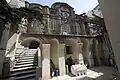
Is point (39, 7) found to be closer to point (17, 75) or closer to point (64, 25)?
point (64, 25)

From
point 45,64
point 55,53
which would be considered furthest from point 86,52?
point 45,64

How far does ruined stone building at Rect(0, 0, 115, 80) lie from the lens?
16.1 ft

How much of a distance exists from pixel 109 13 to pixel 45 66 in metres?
4.47

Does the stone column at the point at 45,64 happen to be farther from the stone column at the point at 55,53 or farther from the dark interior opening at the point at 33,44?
the dark interior opening at the point at 33,44

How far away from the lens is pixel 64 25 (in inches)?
420

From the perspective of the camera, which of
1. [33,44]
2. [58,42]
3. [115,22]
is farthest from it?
[33,44]

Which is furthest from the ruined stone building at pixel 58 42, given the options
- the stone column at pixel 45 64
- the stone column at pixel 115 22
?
the stone column at pixel 115 22

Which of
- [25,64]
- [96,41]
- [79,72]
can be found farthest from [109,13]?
[96,41]

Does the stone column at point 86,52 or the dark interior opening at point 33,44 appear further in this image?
the dark interior opening at point 33,44

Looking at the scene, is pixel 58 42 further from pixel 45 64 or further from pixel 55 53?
pixel 45 64

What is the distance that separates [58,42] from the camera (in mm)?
6973

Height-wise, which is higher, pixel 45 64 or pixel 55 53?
pixel 55 53

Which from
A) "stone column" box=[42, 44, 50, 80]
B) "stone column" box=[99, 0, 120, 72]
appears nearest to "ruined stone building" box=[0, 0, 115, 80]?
"stone column" box=[42, 44, 50, 80]

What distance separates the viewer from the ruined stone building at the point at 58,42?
4.92 meters
